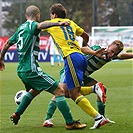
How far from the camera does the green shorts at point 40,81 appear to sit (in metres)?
A: 8.94

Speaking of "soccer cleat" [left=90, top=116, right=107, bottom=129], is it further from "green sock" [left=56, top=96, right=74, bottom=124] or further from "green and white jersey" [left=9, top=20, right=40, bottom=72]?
"green and white jersey" [left=9, top=20, right=40, bottom=72]

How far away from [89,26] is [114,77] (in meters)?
18.7

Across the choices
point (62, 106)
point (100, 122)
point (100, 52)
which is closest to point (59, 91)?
point (62, 106)

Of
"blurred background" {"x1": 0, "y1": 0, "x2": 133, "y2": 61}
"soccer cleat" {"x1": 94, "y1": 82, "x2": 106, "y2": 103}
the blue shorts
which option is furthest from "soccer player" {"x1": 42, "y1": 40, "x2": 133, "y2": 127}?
"blurred background" {"x1": 0, "y1": 0, "x2": 133, "y2": 61}

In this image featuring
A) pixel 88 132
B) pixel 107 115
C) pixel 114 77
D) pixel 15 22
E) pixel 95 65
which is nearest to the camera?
pixel 88 132

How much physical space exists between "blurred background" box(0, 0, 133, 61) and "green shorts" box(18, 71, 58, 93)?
26.5 metres

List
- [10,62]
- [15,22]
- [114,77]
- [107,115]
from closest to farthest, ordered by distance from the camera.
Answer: [107,115] → [114,77] → [10,62] → [15,22]

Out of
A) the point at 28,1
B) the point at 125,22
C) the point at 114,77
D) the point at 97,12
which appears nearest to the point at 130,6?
the point at 125,22

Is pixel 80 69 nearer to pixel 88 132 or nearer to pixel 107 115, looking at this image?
pixel 88 132

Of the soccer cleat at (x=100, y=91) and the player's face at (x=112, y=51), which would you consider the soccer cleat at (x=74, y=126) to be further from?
the player's face at (x=112, y=51)

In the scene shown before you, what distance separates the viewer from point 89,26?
4025cm

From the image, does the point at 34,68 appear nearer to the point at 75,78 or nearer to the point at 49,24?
the point at 75,78

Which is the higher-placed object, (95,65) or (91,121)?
(95,65)

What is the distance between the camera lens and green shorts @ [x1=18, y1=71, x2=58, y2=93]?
8938mm
